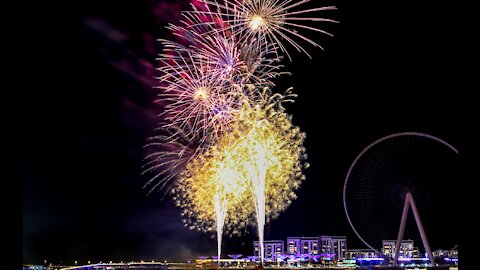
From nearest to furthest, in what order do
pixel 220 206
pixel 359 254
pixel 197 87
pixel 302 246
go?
1. pixel 197 87
2. pixel 220 206
3. pixel 302 246
4. pixel 359 254

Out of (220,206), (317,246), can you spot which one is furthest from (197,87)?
(317,246)

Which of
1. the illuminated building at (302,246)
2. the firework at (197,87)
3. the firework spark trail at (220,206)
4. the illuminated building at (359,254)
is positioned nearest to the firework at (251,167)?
the firework spark trail at (220,206)

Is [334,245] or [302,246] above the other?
[302,246]

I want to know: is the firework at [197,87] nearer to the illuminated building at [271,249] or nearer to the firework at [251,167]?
the firework at [251,167]

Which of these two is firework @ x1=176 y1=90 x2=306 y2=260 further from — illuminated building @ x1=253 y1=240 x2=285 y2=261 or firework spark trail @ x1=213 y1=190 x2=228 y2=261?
illuminated building @ x1=253 y1=240 x2=285 y2=261

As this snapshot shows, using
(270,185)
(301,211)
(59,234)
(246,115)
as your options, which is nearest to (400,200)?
(270,185)

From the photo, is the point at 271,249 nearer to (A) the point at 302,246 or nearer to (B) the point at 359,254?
(A) the point at 302,246

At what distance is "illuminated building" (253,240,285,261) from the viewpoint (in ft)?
163

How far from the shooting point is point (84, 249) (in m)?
46.8

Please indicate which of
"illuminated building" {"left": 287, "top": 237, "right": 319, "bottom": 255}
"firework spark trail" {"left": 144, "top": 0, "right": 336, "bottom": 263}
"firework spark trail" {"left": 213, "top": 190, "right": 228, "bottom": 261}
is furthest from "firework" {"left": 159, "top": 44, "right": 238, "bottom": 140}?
"illuminated building" {"left": 287, "top": 237, "right": 319, "bottom": 255}

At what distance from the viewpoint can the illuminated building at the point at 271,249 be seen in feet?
163

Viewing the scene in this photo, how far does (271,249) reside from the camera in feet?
166

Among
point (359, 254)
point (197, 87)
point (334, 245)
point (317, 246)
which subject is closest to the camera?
point (197, 87)

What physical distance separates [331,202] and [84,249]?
23.7 metres
